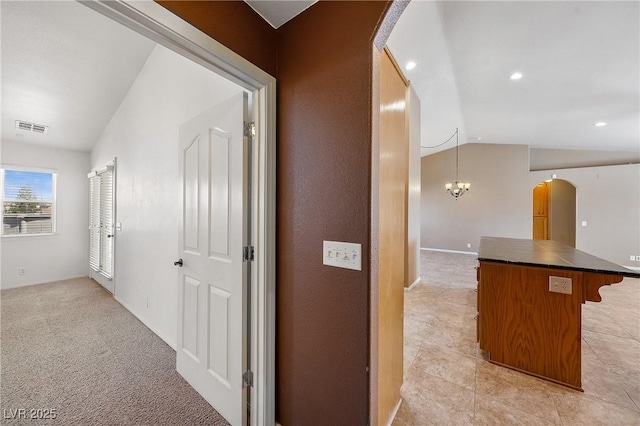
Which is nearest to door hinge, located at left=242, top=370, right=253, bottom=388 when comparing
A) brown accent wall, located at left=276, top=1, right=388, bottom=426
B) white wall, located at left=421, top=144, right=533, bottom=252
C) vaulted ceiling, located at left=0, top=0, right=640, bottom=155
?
brown accent wall, located at left=276, top=1, right=388, bottom=426

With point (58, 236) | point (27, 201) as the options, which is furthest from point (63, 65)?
point (58, 236)

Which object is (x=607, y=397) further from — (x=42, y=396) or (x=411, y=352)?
(x=42, y=396)

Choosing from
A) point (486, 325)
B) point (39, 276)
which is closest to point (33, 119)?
point (39, 276)

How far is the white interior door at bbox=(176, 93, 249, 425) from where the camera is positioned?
148 centimetres

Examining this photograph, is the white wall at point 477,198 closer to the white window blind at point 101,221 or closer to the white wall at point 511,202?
the white wall at point 511,202

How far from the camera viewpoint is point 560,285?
6.08 ft

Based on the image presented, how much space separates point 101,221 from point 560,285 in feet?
20.1

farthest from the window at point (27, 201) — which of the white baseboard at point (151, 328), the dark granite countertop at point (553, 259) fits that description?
the dark granite countertop at point (553, 259)

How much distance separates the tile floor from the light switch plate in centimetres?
123

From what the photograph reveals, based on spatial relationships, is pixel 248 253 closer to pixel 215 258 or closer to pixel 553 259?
pixel 215 258

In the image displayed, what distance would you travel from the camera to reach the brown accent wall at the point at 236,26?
1.09 metres

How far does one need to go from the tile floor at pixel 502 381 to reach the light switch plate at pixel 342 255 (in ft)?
4.05

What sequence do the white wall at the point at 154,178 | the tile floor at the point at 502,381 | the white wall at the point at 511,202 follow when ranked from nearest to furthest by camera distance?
the tile floor at the point at 502,381 → the white wall at the point at 154,178 → the white wall at the point at 511,202

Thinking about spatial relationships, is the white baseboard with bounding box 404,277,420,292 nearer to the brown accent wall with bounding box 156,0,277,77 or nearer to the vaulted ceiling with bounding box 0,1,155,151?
the brown accent wall with bounding box 156,0,277,77
